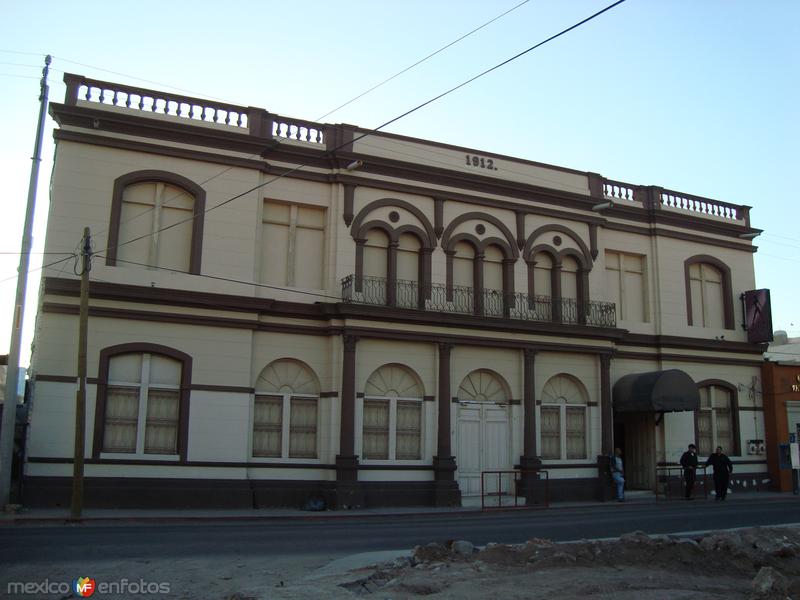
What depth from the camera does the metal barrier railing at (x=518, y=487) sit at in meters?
23.5

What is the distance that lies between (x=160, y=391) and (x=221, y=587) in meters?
11.5

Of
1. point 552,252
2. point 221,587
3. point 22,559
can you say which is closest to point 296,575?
point 221,587

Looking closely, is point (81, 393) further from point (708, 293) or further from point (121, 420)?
point (708, 293)

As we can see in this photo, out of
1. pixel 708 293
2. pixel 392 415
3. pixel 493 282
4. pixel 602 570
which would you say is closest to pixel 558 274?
pixel 493 282

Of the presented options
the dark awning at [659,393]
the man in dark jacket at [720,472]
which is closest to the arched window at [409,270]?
the dark awning at [659,393]

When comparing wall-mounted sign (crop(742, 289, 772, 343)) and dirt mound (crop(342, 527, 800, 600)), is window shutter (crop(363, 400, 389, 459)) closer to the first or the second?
dirt mound (crop(342, 527, 800, 600))

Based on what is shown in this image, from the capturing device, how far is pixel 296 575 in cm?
1033

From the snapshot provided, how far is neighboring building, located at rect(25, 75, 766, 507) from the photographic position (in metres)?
19.9

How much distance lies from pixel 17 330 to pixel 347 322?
8.31m

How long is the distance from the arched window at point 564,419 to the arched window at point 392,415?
453 centimetres

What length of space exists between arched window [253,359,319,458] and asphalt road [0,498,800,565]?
10.6ft

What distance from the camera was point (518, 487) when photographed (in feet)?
78.2

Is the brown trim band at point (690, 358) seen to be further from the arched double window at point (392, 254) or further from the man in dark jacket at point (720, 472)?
the arched double window at point (392, 254)

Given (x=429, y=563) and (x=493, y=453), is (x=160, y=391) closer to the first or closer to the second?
(x=493, y=453)
